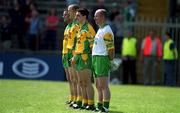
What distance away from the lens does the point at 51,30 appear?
96.3 ft

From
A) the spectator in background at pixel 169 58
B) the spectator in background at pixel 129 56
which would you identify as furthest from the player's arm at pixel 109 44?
the spectator in background at pixel 129 56

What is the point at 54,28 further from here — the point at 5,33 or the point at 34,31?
the point at 5,33

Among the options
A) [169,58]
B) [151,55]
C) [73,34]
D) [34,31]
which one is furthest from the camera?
[34,31]

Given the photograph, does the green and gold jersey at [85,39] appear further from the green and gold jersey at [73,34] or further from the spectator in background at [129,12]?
the spectator in background at [129,12]

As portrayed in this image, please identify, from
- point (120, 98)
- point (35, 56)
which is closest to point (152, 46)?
point (35, 56)

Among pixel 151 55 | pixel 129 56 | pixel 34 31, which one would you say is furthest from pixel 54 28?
pixel 151 55

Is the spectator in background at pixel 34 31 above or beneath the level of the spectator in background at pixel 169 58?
above

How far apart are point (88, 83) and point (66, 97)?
12.4 ft

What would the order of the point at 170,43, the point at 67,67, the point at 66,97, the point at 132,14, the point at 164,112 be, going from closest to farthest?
1. the point at 164,112
2. the point at 67,67
3. the point at 66,97
4. the point at 170,43
5. the point at 132,14

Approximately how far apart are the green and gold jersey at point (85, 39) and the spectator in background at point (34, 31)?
13.8 metres

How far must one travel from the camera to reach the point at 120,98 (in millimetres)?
19125

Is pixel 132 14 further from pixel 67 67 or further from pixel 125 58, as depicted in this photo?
pixel 67 67

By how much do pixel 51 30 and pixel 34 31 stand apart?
0.78 m

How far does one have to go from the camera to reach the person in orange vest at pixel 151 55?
28.0 metres
